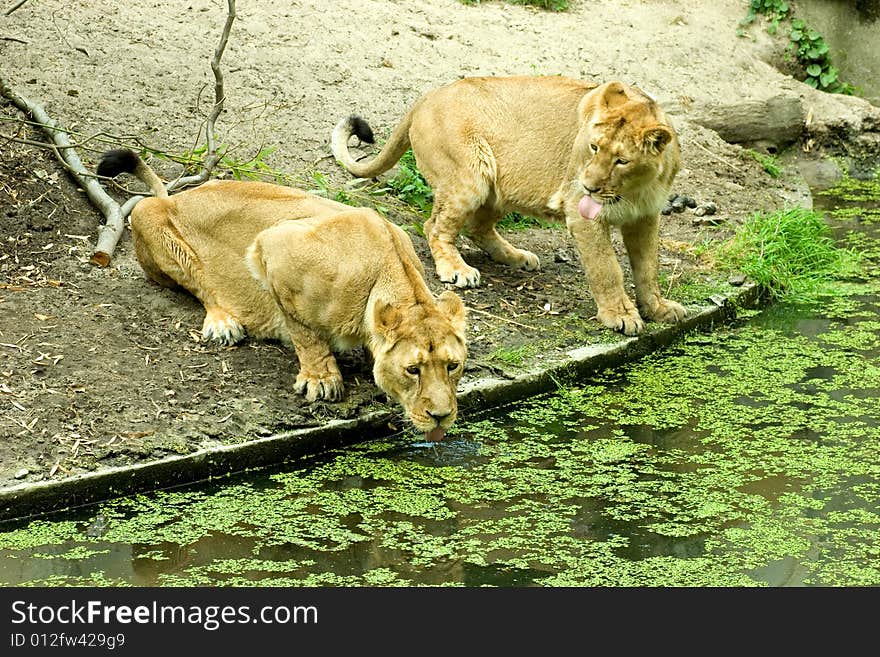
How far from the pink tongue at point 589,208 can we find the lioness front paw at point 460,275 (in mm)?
1011

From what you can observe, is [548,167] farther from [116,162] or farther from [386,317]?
[116,162]

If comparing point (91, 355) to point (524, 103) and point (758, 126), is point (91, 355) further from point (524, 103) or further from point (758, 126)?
point (758, 126)

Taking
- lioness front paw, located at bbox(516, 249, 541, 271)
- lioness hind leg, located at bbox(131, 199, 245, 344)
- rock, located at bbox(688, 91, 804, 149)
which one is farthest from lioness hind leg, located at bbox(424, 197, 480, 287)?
rock, located at bbox(688, 91, 804, 149)

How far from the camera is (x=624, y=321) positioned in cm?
804

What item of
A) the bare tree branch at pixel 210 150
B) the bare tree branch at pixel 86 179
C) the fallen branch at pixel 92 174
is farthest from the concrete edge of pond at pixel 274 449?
the bare tree branch at pixel 210 150

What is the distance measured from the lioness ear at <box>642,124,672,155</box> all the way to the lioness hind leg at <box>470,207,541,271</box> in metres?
1.78

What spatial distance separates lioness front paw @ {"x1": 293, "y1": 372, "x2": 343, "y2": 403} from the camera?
6.68 meters

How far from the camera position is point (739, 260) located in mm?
9531

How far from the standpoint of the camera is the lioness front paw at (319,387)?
6.68 meters

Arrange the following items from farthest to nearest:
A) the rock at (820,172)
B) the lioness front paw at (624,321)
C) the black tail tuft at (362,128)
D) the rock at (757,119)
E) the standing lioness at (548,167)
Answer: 1. the rock at (820,172)
2. the rock at (757,119)
3. the black tail tuft at (362,128)
4. the lioness front paw at (624,321)
5. the standing lioness at (548,167)

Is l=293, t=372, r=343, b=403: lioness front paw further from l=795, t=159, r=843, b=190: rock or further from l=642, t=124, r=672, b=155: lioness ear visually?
l=795, t=159, r=843, b=190: rock

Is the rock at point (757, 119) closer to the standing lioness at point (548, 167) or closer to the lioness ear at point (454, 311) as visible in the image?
A: the standing lioness at point (548, 167)

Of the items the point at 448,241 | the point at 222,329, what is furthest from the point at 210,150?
the point at 222,329

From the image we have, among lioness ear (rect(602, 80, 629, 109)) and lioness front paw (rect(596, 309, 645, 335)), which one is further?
lioness front paw (rect(596, 309, 645, 335))
